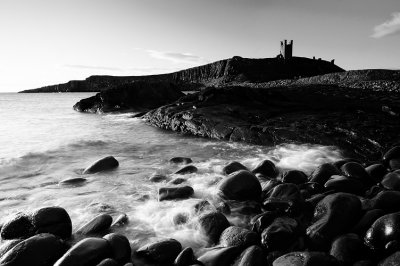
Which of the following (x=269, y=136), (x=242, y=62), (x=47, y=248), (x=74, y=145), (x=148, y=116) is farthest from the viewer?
(x=242, y=62)

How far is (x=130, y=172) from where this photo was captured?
7.86m

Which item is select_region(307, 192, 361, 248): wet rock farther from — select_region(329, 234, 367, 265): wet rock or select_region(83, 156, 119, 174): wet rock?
select_region(83, 156, 119, 174): wet rock

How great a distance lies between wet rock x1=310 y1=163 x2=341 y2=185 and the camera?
19.6 feet

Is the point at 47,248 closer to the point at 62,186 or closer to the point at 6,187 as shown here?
the point at 62,186

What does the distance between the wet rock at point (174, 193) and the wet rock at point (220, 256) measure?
2.08 m

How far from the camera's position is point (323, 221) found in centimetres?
412

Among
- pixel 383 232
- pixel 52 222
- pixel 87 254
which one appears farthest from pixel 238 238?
pixel 52 222

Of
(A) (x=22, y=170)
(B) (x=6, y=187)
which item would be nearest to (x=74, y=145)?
(A) (x=22, y=170)

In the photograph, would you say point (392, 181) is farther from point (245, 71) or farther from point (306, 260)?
point (245, 71)

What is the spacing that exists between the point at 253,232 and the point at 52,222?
9.28ft

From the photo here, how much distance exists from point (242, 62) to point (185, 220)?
304ft

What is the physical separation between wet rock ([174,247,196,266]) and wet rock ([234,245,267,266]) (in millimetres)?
527

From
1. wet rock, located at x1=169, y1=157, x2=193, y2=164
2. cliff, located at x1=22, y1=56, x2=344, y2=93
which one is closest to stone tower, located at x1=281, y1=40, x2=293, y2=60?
cliff, located at x1=22, y1=56, x2=344, y2=93

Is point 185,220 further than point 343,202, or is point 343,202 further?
point 185,220
